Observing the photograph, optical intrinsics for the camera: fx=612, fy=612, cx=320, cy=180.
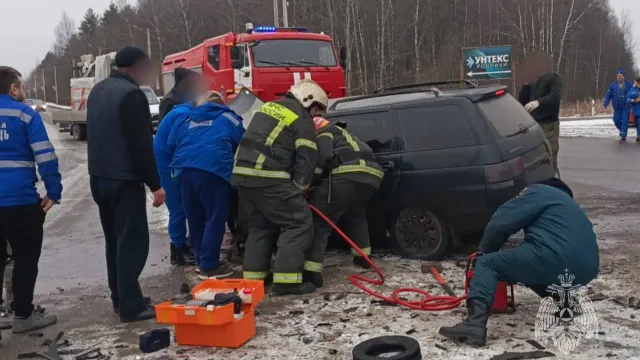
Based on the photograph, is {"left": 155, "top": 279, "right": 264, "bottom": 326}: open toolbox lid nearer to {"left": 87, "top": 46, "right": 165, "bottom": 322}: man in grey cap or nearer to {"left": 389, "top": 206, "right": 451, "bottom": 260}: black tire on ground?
{"left": 87, "top": 46, "right": 165, "bottom": 322}: man in grey cap

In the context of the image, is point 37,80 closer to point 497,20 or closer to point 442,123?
point 497,20

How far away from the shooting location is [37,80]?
126 meters

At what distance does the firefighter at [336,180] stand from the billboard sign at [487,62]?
1973 centimetres

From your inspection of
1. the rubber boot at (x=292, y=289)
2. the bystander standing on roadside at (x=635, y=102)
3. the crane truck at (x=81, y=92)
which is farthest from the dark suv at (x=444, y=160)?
the crane truck at (x=81, y=92)

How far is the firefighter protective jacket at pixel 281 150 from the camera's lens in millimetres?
5359

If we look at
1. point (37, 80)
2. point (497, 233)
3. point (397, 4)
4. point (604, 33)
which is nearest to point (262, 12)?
point (397, 4)

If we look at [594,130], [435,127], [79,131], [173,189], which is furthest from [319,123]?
[79,131]

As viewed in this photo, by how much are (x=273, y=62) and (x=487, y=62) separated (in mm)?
13158

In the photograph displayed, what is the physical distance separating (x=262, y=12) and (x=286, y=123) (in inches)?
1757

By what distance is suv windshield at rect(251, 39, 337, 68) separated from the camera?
14.0 metres

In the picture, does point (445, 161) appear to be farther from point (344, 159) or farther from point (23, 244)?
point (23, 244)

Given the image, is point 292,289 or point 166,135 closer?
point 292,289

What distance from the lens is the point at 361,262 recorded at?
627 cm

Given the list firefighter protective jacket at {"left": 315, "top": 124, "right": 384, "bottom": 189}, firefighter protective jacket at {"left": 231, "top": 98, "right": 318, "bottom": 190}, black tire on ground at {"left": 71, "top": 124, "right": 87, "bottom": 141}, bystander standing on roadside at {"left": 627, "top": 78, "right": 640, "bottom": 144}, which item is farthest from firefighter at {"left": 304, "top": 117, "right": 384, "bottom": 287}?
black tire on ground at {"left": 71, "top": 124, "right": 87, "bottom": 141}
